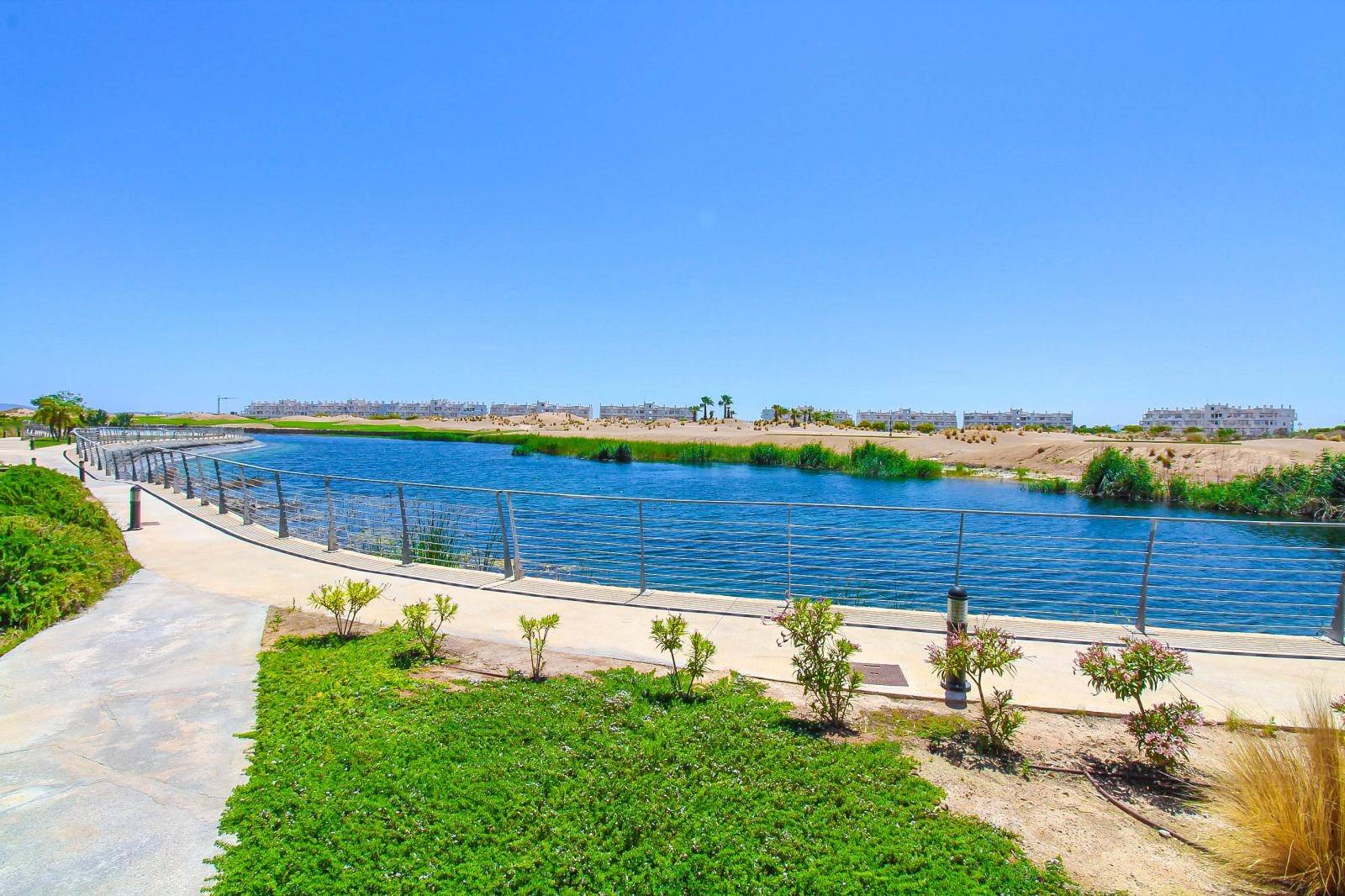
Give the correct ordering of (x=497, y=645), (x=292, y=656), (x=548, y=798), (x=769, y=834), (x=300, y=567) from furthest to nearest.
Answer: (x=300, y=567) → (x=497, y=645) → (x=292, y=656) → (x=548, y=798) → (x=769, y=834)

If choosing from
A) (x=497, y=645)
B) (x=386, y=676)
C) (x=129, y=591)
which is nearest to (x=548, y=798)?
(x=386, y=676)

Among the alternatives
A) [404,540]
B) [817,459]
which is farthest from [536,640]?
[817,459]

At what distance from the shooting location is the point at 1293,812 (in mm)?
2971

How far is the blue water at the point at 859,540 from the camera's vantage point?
8.92 meters

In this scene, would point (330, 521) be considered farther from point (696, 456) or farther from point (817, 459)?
point (696, 456)

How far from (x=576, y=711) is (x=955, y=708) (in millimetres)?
2862

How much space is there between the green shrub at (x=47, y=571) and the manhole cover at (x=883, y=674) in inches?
312

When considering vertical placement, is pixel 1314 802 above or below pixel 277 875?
above

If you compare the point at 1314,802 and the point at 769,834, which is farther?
the point at 769,834

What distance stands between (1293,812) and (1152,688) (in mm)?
1185

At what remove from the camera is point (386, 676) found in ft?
17.5

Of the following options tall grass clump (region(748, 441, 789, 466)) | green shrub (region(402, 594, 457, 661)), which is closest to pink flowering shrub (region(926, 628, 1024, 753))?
green shrub (region(402, 594, 457, 661))

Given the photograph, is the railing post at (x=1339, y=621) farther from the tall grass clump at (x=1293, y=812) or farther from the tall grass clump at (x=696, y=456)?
the tall grass clump at (x=696, y=456)

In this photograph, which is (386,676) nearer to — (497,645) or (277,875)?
(497,645)
